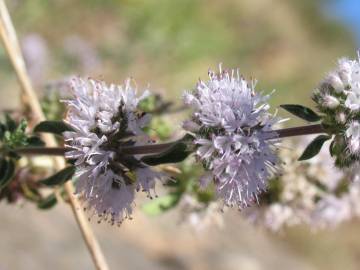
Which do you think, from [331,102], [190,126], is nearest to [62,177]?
[190,126]

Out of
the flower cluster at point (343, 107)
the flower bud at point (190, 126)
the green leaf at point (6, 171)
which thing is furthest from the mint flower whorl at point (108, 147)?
the flower cluster at point (343, 107)

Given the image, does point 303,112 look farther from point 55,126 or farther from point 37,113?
point 37,113

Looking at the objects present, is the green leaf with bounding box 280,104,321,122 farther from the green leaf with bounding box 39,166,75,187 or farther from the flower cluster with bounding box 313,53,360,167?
the green leaf with bounding box 39,166,75,187

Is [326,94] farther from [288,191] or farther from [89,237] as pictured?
[288,191]

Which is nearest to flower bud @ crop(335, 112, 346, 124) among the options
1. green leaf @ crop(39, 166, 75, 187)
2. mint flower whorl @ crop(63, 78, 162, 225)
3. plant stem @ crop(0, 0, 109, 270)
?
mint flower whorl @ crop(63, 78, 162, 225)

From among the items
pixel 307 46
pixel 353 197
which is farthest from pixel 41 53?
pixel 307 46
